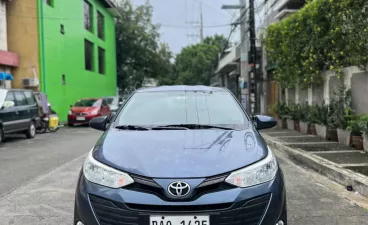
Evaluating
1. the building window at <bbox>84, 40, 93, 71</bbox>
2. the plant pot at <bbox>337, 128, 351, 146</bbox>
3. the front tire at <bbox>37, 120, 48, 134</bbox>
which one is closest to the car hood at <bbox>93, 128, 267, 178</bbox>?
the plant pot at <bbox>337, 128, 351, 146</bbox>

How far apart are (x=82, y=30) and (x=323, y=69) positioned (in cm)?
1642

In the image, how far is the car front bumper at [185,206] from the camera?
2666mm

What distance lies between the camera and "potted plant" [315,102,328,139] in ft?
35.1

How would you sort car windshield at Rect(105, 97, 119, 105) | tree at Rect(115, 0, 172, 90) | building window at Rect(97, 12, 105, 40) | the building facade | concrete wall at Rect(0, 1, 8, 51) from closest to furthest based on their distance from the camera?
the building facade
concrete wall at Rect(0, 1, 8, 51)
car windshield at Rect(105, 97, 119, 105)
building window at Rect(97, 12, 105, 40)
tree at Rect(115, 0, 172, 90)

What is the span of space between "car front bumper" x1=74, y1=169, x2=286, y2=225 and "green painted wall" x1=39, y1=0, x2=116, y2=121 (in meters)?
A: 16.3

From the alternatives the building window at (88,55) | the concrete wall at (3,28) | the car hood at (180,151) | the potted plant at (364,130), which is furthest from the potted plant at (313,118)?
the building window at (88,55)

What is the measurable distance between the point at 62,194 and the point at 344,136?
6.84 metres

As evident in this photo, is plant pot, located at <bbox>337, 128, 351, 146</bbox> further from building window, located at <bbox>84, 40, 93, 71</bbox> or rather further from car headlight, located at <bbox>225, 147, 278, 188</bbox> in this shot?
building window, located at <bbox>84, 40, 93, 71</bbox>

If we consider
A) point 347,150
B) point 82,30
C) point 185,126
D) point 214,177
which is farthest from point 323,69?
point 82,30

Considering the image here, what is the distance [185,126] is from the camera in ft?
12.3

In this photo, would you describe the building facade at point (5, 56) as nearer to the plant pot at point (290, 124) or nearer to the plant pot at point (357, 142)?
the plant pot at point (290, 124)

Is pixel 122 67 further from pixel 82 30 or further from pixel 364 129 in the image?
pixel 364 129

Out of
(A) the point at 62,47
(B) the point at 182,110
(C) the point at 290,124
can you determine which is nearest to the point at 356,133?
(C) the point at 290,124

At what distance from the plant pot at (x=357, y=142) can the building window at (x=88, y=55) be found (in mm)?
20198
